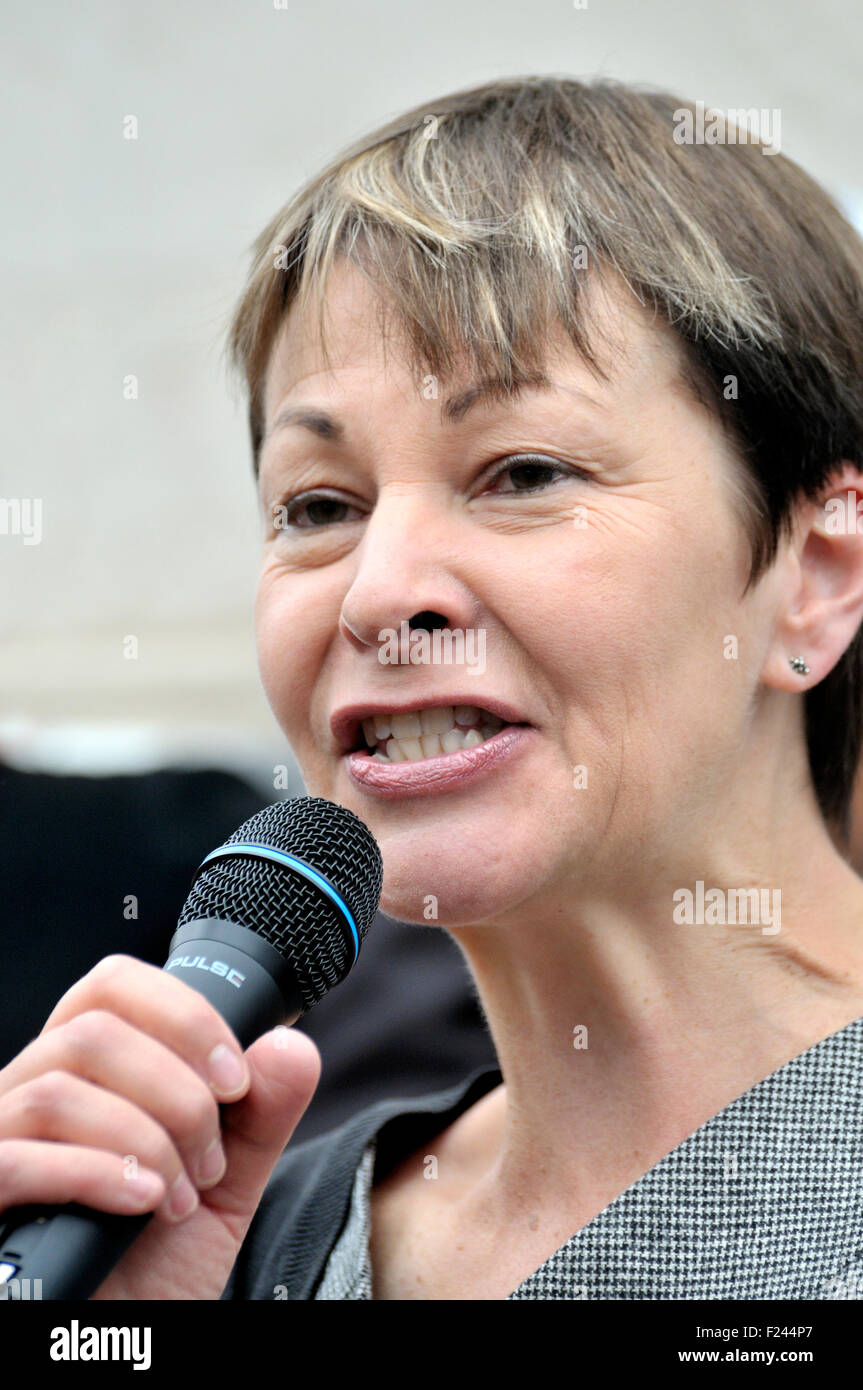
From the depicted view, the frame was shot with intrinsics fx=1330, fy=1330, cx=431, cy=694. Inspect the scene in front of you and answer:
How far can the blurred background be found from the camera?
4.69 m

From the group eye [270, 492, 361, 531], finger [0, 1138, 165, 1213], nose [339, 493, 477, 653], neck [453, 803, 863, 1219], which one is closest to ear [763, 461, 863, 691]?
neck [453, 803, 863, 1219]

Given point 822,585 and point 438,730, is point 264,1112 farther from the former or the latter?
point 822,585

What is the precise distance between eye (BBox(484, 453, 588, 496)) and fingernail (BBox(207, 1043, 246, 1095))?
986 mm

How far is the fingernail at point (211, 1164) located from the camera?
121cm

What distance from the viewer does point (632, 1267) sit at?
5.92 feet

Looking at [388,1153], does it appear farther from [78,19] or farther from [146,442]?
[78,19]

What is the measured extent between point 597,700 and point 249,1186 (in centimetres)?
79

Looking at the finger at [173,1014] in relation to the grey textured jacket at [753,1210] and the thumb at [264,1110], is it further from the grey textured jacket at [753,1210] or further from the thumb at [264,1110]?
the grey textured jacket at [753,1210]

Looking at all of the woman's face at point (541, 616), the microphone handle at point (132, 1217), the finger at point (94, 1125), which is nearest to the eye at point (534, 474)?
the woman's face at point (541, 616)

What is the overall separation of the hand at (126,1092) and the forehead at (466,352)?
103 cm

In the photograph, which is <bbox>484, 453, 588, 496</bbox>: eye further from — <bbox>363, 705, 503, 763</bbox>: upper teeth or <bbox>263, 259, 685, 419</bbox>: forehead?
<bbox>363, 705, 503, 763</bbox>: upper teeth

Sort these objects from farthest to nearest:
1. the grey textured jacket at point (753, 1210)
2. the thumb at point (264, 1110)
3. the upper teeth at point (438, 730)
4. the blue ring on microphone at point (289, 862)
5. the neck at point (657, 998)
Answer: the neck at point (657, 998) < the upper teeth at point (438, 730) < the grey textured jacket at point (753, 1210) < the blue ring on microphone at point (289, 862) < the thumb at point (264, 1110)

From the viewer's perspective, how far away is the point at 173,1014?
1.15 meters
